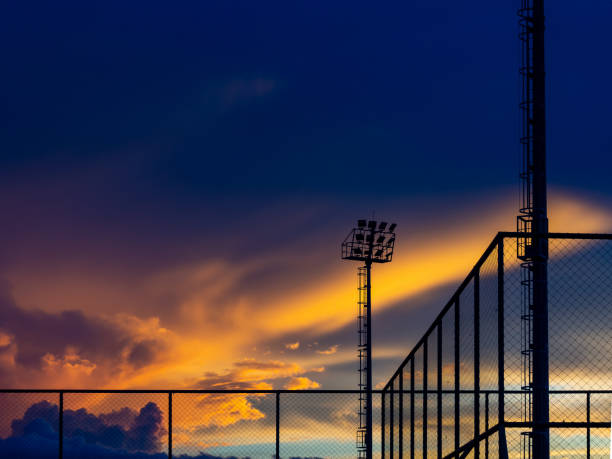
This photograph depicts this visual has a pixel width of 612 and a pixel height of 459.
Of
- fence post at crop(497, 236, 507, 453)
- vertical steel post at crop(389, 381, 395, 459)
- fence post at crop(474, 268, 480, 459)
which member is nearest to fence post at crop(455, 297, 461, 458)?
fence post at crop(474, 268, 480, 459)

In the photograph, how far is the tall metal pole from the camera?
17.3 m

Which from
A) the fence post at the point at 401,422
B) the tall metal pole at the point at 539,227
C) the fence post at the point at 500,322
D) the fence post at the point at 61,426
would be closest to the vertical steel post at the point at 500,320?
the fence post at the point at 500,322

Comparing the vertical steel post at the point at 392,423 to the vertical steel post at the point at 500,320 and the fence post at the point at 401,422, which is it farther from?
the vertical steel post at the point at 500,320

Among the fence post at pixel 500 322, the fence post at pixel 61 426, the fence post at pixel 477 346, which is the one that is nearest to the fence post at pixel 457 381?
the fence post at pixel 477 346

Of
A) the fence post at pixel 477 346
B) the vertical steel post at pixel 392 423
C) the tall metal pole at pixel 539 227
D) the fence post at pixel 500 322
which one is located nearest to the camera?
the fence post at pixel 500 322

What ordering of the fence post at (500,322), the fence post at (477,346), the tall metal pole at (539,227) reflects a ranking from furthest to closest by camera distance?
1. the tall metal pole at (539,227)
2. the fence post at (477,346)
3. the fence post at (500,322)

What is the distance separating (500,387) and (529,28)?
1381 cm

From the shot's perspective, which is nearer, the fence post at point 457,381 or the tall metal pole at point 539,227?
the fence post at point 457,381

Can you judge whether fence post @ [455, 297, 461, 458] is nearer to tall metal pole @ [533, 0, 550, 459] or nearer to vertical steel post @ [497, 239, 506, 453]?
vertical steel post @ [497, 239, 506, 453]

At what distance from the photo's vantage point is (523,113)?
20.9 meters

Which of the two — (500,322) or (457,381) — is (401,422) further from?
(500,322)

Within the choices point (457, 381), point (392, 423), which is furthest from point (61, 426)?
point (457, 381)

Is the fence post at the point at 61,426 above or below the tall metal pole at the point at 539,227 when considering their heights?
below

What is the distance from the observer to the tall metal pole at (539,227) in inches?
682
